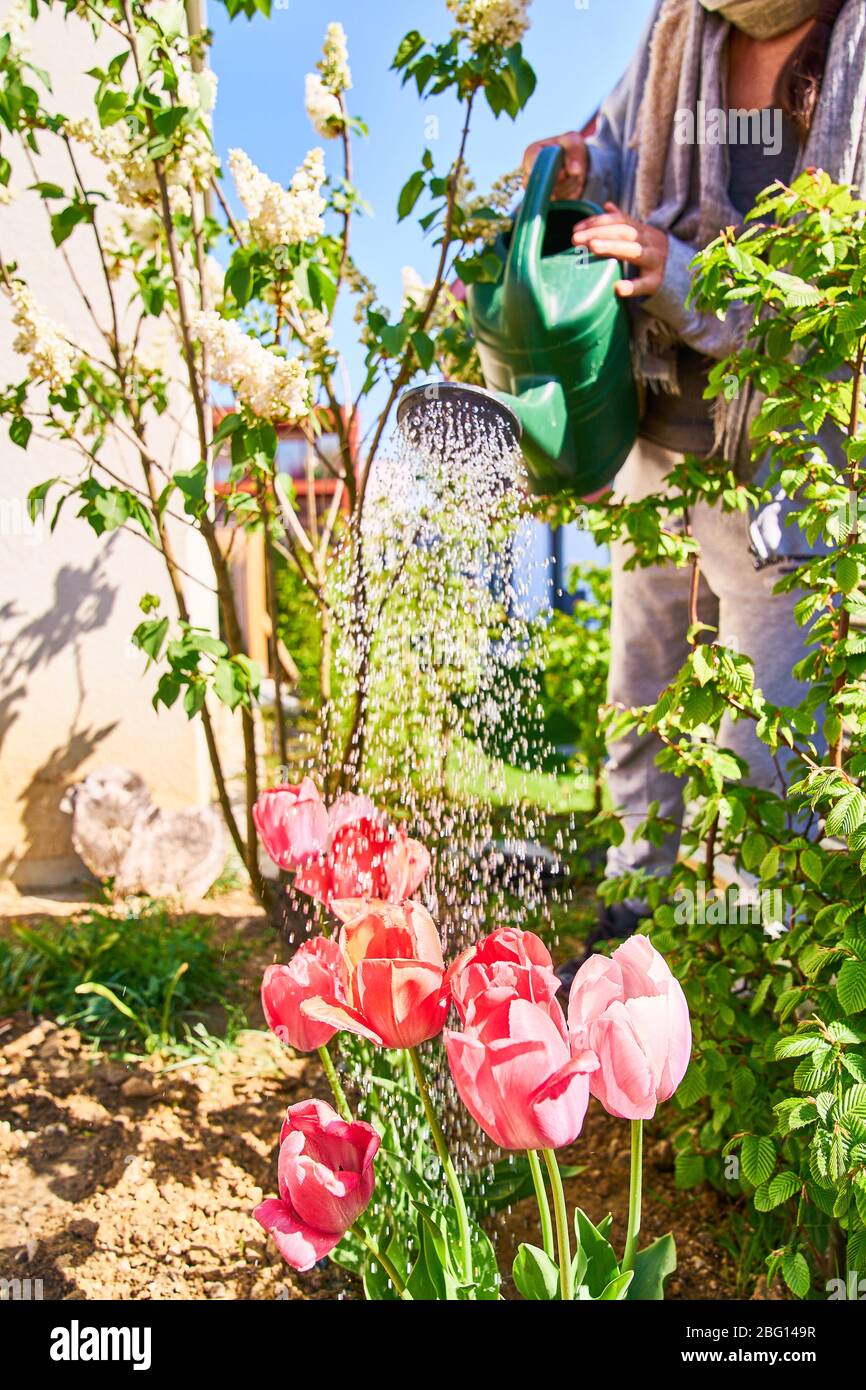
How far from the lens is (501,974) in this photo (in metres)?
0.75

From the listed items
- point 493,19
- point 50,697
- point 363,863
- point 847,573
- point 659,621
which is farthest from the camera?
point 50,697

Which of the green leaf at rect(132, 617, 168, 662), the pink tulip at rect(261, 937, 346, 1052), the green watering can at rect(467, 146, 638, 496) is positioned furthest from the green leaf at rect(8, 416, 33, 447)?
the pink tulip at rect(261, 937, 346, 1052)

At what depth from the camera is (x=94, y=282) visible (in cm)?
316

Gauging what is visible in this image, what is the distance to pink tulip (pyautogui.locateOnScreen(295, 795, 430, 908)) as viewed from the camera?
Answer: 1019 millimetres

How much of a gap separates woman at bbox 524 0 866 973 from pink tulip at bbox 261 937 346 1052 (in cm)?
102

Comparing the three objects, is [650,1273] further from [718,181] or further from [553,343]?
[718,181]

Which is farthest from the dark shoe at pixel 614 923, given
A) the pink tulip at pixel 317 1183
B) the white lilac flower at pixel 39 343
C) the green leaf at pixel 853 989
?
the white lilac flower at pixel 39 343

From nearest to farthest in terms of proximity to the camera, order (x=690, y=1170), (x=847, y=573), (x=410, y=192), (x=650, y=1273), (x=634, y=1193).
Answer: (x=634, y=1193) < (x=650, y=1273) < (x=847, y=573) < (x=690, y=1170) < (x=410, y=192)

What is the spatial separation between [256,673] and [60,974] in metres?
1.10

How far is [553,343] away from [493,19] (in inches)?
23.8

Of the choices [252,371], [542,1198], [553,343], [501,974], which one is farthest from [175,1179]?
Result: [553,343]

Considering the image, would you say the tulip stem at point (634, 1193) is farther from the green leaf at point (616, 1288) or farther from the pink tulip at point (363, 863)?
the pink tulip at point (363, 863)

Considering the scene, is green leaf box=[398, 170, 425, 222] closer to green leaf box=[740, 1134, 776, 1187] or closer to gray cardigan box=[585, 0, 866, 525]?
gray cardigan box=[585, 0, 866, 525]
